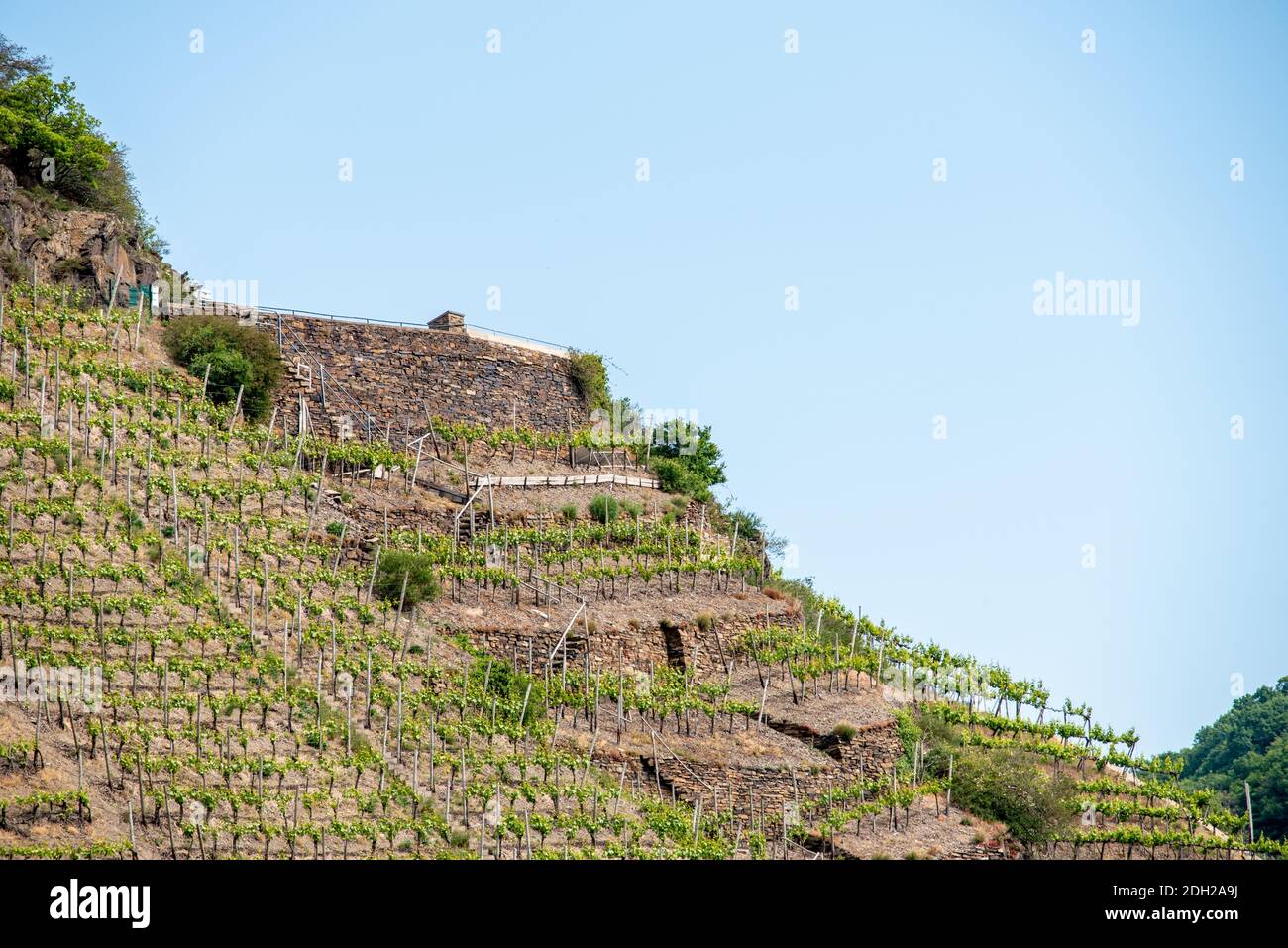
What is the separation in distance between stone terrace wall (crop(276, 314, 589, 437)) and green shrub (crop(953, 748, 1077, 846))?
621 inches

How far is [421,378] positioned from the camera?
4688cm

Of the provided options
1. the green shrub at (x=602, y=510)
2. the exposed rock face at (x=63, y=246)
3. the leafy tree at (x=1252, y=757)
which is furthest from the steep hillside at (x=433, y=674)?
the leafy tree at (x=1252, y=757)

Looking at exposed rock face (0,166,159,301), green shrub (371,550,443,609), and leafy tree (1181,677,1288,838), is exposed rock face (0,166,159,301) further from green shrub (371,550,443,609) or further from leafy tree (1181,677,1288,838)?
leafy tree (1181,677,1288,838)

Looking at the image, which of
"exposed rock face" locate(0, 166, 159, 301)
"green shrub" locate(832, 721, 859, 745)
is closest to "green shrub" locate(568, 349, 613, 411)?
"exposed rock face" locate(0, 166, 159, 301)

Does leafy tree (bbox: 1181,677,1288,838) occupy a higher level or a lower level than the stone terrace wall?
lower

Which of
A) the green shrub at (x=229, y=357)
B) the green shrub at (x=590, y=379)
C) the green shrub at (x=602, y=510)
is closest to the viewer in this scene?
the green shrub at (x=229, y=357)

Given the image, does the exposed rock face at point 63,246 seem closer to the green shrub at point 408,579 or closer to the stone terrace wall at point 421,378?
the stone terrace wall at point 421,378

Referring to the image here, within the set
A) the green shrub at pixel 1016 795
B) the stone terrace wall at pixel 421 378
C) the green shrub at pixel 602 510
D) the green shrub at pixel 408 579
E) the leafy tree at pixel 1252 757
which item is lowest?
the leafy tree at pixel 1252 757

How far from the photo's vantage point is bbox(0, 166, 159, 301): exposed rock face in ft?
138

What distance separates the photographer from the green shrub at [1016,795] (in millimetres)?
36969

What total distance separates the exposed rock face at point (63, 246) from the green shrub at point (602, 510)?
1231 centimetres

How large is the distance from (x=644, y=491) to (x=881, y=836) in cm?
1389
